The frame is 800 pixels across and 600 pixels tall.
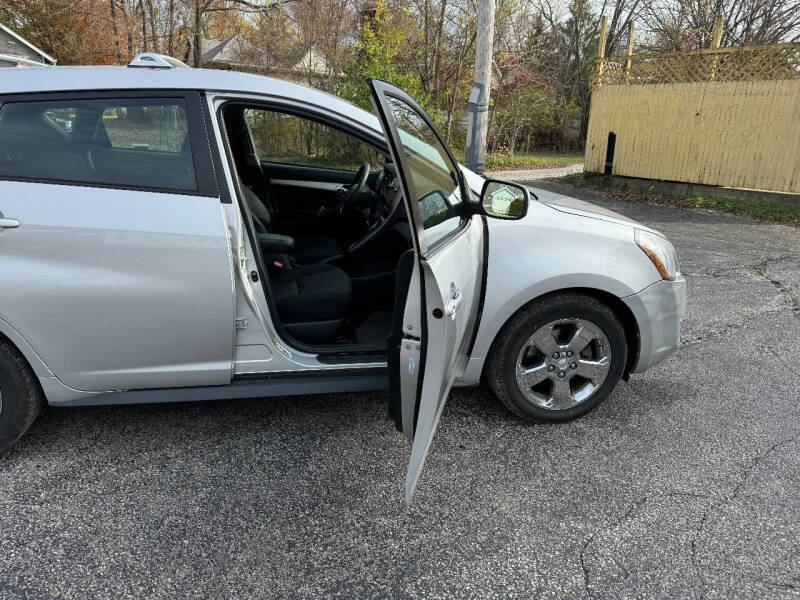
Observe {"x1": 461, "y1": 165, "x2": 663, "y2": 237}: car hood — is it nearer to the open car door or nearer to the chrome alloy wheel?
the open car door

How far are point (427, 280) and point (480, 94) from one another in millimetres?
6389

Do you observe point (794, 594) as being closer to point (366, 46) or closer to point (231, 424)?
point (231, 424)

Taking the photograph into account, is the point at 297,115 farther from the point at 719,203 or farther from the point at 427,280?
the point at 719,203

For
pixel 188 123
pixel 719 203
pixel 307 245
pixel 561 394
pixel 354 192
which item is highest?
pixel 188 123

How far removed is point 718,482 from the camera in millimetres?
2594

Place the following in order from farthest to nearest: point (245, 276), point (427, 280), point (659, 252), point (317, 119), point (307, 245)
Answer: point (307, 245) < point (659, 252) < point (317, 119) < point (245, 276) < point (427, 280)

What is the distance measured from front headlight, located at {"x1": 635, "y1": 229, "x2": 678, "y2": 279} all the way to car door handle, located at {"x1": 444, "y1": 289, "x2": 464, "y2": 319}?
45.8 inches

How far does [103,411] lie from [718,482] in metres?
3.16

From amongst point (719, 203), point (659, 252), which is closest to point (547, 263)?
point (659, 252)

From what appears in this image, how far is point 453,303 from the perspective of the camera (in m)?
2.19

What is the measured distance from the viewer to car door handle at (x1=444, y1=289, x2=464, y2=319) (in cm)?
211

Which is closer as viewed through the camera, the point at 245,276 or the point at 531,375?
the point at 245,276

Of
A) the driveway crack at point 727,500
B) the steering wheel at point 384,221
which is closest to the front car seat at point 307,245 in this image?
the steering wheel at point 384,221

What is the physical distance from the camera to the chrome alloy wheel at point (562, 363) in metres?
2.85
